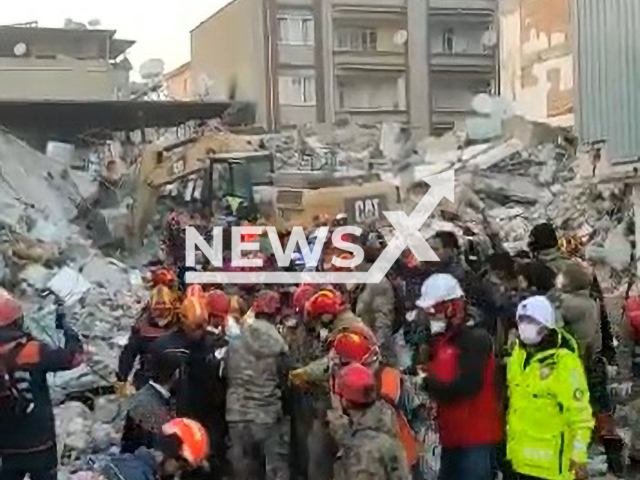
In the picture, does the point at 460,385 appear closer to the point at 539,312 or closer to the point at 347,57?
the point at 539,312

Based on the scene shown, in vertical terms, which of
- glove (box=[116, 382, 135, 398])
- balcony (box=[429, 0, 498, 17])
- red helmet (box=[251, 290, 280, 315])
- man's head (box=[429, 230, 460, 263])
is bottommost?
glove (box=[116, 382, 135, 398])

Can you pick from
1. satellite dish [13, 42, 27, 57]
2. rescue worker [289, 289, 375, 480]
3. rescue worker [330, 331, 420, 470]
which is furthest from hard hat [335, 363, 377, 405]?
satellite dish [13, 42, 27, 57]

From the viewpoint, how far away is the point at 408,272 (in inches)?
321

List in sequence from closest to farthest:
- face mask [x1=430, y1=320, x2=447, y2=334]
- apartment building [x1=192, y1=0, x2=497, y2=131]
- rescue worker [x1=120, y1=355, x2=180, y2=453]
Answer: rescue worker [x1=120, y1=355, x2=180, y2=453]
face mask [x1=430, y1=320, x2=447, y2=334]
apartment building [x1=192, y1=0, x2=497, y2=131]

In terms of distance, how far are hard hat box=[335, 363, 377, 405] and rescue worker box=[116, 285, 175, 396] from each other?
4.75 ft

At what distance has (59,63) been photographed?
2386cm

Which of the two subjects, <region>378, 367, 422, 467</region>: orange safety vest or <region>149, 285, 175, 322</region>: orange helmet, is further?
<region>149, 285, 175, 322</region>: orange helmet

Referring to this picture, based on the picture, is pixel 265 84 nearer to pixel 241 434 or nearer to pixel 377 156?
pixel 377 156

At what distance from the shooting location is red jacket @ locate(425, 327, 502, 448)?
4691mm

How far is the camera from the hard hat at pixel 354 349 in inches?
184

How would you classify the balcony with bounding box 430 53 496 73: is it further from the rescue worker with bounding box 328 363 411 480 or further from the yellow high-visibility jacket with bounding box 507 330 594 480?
the rescue worker with bounding box 328 363 411 480

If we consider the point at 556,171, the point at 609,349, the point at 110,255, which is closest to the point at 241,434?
the point at 609,349

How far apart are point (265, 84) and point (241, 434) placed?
1161cm

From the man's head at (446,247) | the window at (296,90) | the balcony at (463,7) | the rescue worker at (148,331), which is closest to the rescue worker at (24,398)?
the rescue worker at (148,331)
